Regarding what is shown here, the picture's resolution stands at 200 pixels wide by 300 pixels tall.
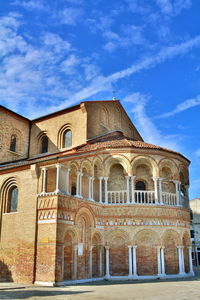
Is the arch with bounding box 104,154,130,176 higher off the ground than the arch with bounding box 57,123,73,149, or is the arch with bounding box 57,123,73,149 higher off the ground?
the arch with bounding box 57,123,73,149

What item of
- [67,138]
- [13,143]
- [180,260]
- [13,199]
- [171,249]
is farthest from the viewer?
[13,143]

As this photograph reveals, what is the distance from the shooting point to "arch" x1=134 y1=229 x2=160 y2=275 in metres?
18.3

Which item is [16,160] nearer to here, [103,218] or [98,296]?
[103,218]

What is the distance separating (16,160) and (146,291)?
45.3ft

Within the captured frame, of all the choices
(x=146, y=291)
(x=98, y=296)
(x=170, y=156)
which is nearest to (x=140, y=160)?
(x=170, y=156)

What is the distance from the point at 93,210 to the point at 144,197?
10.7 ft

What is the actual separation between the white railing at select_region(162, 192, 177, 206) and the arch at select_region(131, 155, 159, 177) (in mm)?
1429

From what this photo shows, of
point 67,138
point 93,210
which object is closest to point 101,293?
point 93,210

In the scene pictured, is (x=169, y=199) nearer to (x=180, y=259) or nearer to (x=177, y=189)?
(x=177, y=189)

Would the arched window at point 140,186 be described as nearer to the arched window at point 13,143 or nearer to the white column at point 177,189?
the white column at point 177,189

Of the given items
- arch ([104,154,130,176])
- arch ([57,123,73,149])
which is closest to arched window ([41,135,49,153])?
arch ([57,123,73,149])

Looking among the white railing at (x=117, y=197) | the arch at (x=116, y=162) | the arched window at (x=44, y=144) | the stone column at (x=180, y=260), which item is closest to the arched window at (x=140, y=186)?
the white railing at (x=117, y=197)

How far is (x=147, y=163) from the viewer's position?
66.5 feet

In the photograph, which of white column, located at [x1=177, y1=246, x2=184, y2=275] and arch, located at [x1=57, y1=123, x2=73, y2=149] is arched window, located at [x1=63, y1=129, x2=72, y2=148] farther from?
white column, located at [x1=177, y1=246, x2=184, y2=275]
